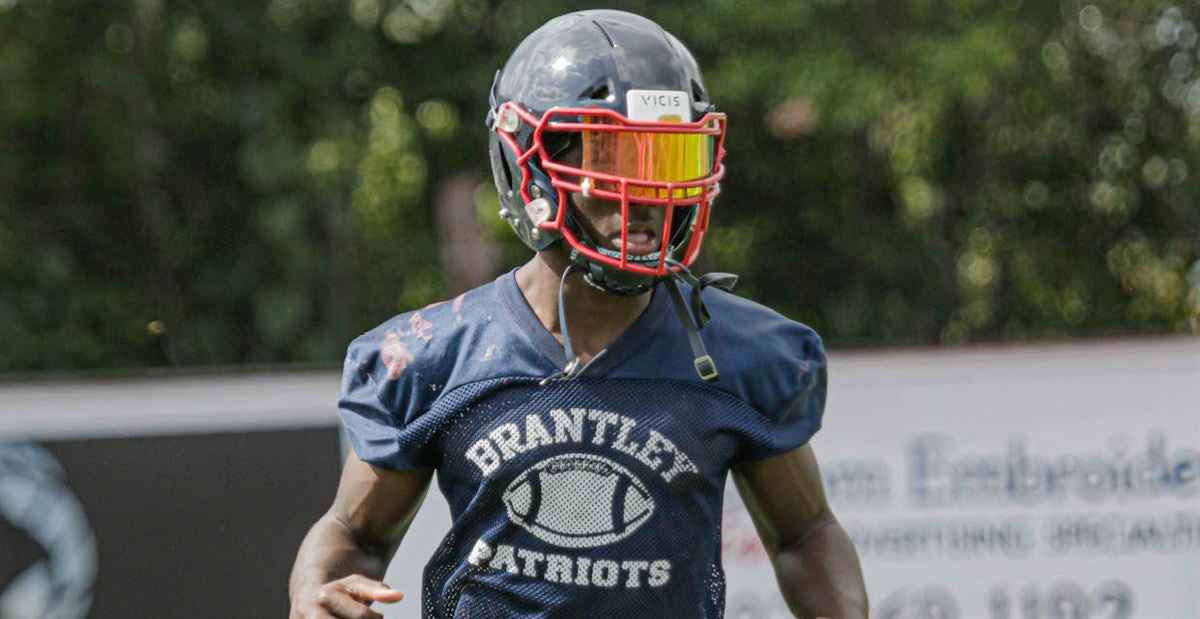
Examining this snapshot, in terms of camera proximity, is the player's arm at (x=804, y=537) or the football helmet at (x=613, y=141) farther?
the player's arm at (x=804, y=537)

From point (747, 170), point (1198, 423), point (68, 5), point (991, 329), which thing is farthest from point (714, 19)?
point (1198, 423)

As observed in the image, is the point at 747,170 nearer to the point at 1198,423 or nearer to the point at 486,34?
the point at 486,34

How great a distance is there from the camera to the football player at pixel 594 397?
267 cm

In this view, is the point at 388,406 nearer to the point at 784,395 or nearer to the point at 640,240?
the point at 640,240

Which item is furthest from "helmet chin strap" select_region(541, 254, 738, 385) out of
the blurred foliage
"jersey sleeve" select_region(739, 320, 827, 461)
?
the blurred foliage

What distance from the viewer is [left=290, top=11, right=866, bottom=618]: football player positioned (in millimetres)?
2674

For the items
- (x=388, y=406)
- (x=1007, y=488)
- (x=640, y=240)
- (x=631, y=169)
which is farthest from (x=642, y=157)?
(x=1007, y=488)

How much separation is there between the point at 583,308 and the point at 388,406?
1.21 ft

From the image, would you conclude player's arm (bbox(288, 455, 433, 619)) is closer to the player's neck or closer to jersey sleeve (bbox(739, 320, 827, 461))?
the player's neck

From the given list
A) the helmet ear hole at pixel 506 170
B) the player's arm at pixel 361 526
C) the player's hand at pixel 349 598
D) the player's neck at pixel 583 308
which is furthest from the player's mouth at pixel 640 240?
the player's hand at pixel 349 598

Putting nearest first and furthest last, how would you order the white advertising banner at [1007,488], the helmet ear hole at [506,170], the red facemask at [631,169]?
the red facemask at [631,169] < the helmet ear hole at [506,170] < the white advertising banner at [1007,488]

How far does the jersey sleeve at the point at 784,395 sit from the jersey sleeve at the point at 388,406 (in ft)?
1.80

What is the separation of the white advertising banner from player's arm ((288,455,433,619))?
10.6 feet

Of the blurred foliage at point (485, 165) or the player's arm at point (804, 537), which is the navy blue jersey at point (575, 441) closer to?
the player's arm at point (804, 537)
